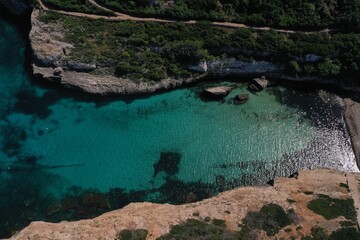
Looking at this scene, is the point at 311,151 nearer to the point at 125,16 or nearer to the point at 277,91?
the point at 277,91

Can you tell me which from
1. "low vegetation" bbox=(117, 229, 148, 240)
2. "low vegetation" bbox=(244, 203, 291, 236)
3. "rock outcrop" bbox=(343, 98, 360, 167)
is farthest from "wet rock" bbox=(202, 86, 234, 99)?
"low vegetation" bbox=(117, 229, 148, 240)

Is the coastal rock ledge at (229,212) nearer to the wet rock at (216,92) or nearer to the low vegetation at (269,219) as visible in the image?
the low vegetation at (269,219)

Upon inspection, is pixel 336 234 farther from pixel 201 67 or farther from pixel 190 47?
pixel 190 47

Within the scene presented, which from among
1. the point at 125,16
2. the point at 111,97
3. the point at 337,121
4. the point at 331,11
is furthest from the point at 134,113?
the point at 331,11

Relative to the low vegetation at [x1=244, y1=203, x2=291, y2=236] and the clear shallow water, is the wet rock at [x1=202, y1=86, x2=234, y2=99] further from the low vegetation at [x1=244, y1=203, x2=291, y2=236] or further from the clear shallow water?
the low vegetation at [x1=244, y1=203, x2=291, y2=236]

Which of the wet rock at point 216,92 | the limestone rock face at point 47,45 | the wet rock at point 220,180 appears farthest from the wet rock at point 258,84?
the limestone rock face at point 47,45
